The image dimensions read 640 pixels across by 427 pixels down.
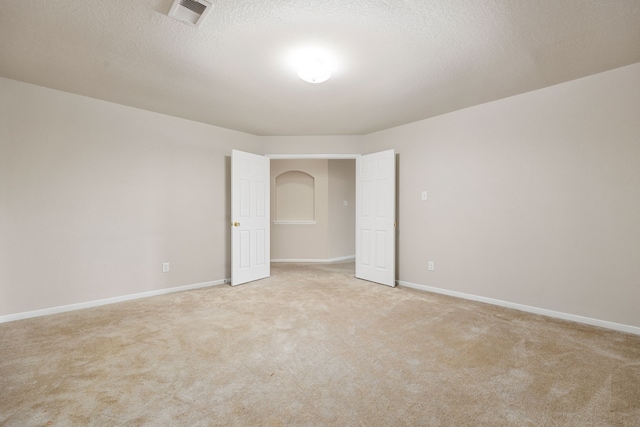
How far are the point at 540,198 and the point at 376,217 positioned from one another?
204 cm

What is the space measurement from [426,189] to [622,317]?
2.28 m

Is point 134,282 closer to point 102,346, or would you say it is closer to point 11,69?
point 102,346

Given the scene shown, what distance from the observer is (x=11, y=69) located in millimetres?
2600

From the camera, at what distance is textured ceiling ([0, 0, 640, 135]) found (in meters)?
1.82

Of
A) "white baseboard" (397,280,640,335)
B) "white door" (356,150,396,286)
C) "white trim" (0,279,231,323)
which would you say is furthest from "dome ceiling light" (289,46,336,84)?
"white trim" (0,279,231,323)

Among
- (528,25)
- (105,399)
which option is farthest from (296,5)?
(105,399)

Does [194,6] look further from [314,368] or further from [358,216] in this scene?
[358,216]

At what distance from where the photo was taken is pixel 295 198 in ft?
21.1

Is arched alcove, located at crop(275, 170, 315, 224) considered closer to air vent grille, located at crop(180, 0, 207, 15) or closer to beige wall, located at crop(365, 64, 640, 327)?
beige wall, located at crop(365, 64, 640, 327)

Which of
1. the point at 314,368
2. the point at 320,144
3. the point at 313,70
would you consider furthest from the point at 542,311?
the point at 320,144

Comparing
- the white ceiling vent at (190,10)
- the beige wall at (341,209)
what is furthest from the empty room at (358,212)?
the beige wall at (341,209)

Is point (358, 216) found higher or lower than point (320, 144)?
lower

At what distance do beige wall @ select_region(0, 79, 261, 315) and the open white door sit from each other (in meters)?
0.31

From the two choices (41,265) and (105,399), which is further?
(41,265)
